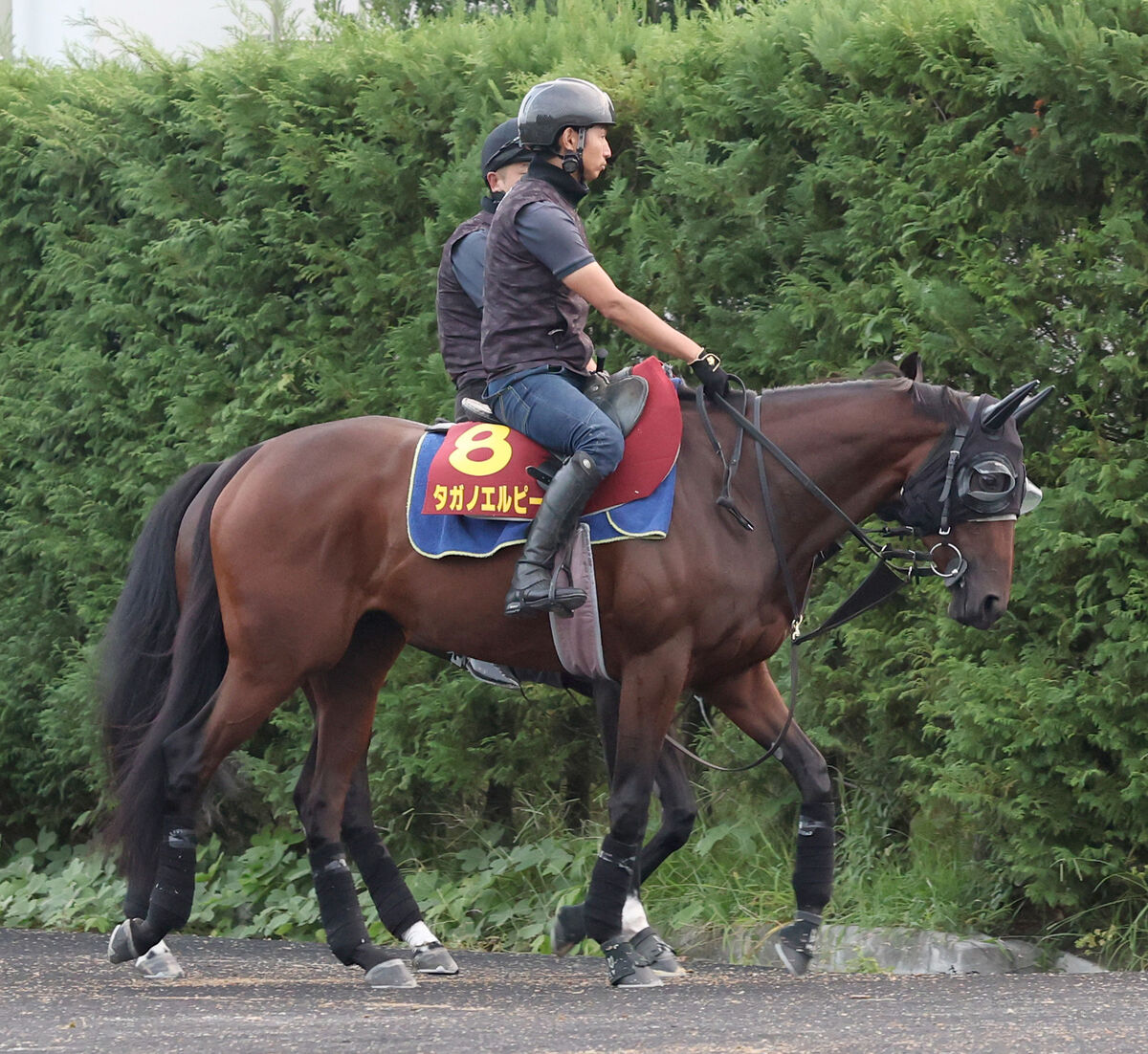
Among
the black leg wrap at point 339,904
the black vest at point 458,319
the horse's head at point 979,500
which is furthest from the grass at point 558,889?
the black vest at point 458,319

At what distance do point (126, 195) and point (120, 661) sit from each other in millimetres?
2989

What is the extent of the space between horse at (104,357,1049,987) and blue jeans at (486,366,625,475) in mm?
331

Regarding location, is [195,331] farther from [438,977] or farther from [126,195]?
[438,977]

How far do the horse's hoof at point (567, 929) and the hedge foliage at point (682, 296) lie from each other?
1.20 metres

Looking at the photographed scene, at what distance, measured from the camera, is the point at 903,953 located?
21.3ft

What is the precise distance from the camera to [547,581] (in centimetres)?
565

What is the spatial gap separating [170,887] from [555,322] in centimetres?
230

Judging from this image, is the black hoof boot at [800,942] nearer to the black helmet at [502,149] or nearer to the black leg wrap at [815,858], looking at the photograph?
the black leg wrap at [815,858]

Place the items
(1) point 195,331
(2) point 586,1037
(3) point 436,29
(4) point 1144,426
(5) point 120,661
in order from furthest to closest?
(1) point 195,331, (3) point 436,29, (5) point 120,661, (4) point 1144,426, (2) point 586,1037

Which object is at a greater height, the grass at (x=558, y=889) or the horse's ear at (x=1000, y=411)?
the horse's ear at (x=1000, y=411)

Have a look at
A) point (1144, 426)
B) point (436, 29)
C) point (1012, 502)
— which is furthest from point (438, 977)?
point (436, 29)

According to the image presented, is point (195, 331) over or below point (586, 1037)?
over

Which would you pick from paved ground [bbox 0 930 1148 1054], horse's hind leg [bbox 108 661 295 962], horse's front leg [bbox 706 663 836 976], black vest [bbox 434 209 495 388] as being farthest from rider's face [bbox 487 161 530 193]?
paved ground [bbox 0 930 1148 1054]

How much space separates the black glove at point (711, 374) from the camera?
579 centimetres
